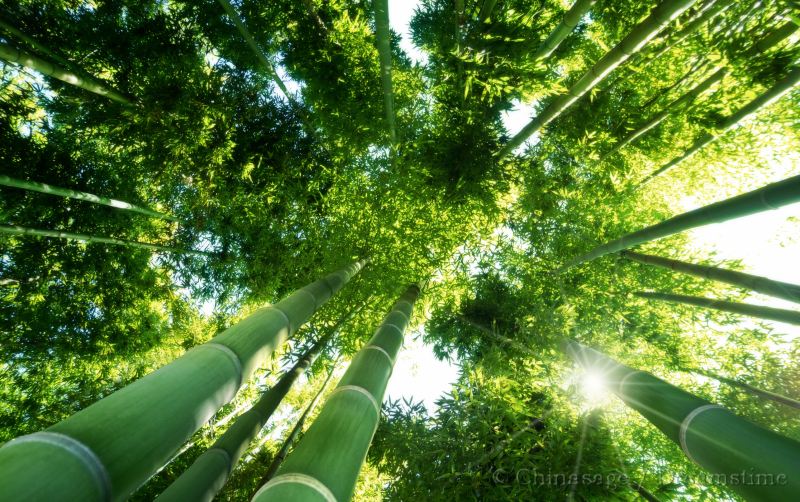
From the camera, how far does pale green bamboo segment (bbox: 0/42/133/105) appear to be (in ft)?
10.4

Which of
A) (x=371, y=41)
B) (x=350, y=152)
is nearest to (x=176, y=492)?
(x=350, y=152)

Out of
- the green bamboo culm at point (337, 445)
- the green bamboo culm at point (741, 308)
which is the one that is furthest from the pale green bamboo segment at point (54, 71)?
the green bamboo culm at point (741, 308)

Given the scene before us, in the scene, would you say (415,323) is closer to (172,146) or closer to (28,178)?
(172,146)

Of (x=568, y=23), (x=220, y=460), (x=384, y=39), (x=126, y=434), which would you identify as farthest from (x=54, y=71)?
(x=568, y=23)

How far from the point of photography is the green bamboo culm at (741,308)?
2.45m

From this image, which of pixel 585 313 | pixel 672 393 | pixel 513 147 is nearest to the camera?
pixel 672 393

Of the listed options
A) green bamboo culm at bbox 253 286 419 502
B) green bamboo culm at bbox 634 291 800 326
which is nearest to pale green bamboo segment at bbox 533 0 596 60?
green bamboo culm at bbox 634 291 800 326

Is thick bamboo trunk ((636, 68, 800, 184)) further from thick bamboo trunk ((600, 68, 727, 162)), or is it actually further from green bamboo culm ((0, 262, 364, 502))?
green bamboo culm ((0, 262, 364, 502))

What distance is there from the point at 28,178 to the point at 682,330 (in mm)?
9044

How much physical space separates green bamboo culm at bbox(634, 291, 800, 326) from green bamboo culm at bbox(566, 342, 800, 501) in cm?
118

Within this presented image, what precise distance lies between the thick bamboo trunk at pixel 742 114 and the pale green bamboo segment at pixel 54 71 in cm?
660

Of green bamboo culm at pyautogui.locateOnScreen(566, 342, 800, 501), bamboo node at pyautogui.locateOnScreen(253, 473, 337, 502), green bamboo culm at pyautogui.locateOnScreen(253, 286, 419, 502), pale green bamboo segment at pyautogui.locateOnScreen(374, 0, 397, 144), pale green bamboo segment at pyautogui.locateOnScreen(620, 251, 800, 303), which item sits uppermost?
pale green bamboo segment at pyautogui.locateOnScreen(374, 0, 397, 144)

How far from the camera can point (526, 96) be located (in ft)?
13.4

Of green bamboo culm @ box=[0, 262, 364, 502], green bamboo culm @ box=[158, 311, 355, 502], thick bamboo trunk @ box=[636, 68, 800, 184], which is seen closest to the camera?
green bamboo culm @ box=[0, 262, 364, 502]
